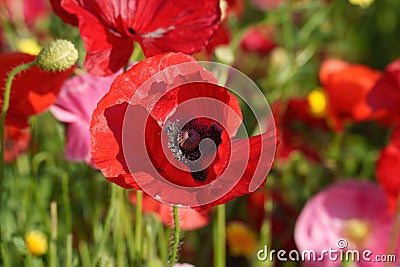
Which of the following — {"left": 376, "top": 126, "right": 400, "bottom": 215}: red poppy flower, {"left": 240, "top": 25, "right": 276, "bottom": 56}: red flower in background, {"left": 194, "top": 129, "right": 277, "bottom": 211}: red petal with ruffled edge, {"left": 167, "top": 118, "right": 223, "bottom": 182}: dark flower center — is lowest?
{"left": 194, "top": 129, "right": 277, "bottom": 211}: red petal with ruffled edge

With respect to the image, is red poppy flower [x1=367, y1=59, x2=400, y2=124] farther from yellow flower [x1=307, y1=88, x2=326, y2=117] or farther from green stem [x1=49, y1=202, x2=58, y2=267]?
green stem [x1=49, y1=202, x2=58, y2=267]

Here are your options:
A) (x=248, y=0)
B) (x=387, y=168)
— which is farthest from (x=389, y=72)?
(x=248, y=0)

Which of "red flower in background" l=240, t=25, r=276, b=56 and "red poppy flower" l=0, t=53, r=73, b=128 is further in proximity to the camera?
"red flower in background" l=240, t=25, r=276, b=56

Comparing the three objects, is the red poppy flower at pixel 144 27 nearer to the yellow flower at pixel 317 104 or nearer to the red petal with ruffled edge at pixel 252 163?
the red petal with ruffled edge at pixel 252 163

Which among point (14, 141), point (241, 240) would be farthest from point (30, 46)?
point (241, 240)

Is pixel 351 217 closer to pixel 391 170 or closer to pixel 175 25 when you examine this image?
pixel 391 170

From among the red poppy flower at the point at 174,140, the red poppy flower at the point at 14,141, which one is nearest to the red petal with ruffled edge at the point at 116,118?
the red poppy flower at the point at 174,140

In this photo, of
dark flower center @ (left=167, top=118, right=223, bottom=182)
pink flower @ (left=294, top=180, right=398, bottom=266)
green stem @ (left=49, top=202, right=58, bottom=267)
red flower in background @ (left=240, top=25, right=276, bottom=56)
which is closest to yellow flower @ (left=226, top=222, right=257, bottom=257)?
pink flower @ (left=294, top=180, right=398, bottom=266)
